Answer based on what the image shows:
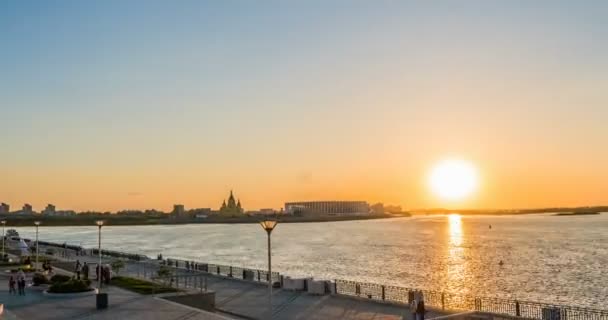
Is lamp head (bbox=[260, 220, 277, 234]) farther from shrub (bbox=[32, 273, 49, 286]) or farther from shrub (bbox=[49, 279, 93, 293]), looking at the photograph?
shrub (bbox=[32, 273, 49, 286])

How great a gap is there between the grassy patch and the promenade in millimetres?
Answer: 675

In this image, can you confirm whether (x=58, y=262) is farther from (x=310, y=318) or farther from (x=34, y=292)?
(x=310, y=318)

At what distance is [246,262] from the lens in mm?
85875

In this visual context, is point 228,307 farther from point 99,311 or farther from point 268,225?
point 268,225

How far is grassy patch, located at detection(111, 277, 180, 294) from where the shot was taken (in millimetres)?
30895

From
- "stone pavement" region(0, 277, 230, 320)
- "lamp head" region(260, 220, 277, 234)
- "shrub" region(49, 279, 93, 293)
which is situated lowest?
"stone pavement" region(0, 277, 230, 320)

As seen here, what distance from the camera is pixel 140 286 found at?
33.0 metres

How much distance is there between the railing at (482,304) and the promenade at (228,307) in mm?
1832

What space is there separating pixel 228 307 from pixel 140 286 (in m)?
5.94

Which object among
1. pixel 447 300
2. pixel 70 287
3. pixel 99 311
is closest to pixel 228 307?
pixel 99 311

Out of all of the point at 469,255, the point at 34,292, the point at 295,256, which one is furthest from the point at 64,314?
the point at 469,255

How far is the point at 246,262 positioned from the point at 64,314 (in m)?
62.1

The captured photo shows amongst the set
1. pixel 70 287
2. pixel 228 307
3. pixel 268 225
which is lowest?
pixel 228 307

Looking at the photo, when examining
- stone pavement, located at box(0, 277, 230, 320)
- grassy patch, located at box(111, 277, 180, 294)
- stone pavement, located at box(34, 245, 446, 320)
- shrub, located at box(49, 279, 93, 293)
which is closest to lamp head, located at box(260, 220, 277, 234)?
stone pavement, located at box(0, 277, 230, 320)
